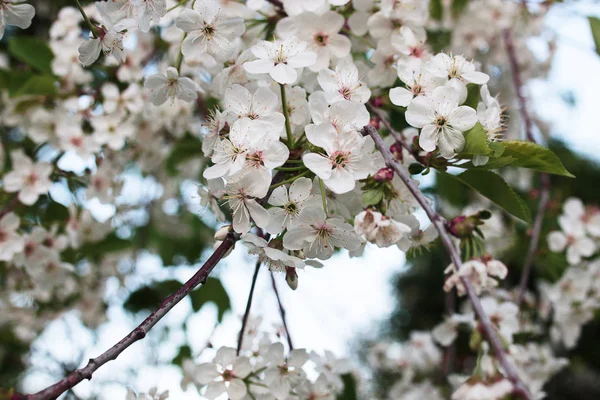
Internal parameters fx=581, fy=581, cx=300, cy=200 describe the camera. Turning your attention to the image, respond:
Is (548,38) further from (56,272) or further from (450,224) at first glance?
(56,272)

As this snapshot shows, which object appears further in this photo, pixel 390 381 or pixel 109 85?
pixel 390 381

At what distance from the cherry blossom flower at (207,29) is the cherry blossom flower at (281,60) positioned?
7 centimetres

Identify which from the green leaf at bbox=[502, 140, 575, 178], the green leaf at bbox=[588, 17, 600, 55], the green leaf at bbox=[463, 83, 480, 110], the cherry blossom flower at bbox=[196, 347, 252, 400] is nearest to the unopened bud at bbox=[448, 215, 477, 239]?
the green leaf at bbox=[502, 140, 575, 178]

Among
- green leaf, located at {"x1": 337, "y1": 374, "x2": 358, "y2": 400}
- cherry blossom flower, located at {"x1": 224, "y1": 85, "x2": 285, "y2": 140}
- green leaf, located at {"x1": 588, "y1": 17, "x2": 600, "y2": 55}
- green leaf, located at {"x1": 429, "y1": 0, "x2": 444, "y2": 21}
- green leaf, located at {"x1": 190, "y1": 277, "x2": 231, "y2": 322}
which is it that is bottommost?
green leaf, located at {"x1": 190, "y1": 277, "x2": 231, "y2": 322}

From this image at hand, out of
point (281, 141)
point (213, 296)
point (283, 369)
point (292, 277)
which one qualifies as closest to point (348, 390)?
point (213, 296)

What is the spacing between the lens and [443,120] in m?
0.99

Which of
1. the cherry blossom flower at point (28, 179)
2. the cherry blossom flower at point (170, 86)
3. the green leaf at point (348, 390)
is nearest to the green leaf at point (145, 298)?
the cherry blossom flower at point (28, 179)

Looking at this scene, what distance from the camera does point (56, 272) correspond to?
1.88m

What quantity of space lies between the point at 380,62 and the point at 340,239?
0.52 m

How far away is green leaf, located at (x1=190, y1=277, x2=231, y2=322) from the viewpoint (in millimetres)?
2119

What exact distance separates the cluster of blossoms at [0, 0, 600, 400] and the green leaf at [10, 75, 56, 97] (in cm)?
7

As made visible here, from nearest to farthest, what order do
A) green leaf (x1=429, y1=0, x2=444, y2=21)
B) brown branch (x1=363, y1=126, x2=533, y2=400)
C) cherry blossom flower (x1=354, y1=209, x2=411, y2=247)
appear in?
1. brown branch (x1=363, y1=126, x2=533, y2=400)
2. cherry blossom flower (x1=354, y1=209, x2=411, y2=247)
3. green leaf (x1=429, y1=0, x2=444, y2=21)

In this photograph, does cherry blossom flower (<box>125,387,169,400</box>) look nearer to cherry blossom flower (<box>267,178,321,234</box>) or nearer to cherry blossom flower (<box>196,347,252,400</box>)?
cherry blossom flower (<box>196,347,252,400</box>)

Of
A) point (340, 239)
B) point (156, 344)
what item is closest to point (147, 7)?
point (340, 239)
